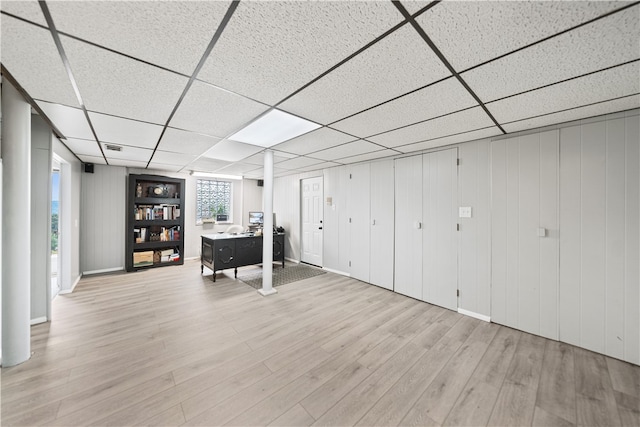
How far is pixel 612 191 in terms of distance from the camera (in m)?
2.28

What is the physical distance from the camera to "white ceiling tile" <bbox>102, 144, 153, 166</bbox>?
3801 millimetres

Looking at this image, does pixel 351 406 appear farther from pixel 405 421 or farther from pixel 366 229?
pixel 366 229

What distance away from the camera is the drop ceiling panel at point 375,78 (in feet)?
4.52

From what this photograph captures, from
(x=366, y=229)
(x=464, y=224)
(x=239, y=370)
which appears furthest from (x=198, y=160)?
(x=464, y=224)

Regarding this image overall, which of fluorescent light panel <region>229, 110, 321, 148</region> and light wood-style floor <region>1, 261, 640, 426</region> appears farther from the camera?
fluorescent light panel <region>229, 110, 321, 148</region>

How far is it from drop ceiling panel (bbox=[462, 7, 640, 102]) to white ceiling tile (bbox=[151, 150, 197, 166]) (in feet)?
14.6

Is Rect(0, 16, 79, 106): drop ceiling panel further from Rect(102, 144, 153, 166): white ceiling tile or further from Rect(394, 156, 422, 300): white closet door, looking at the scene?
Rect(394, 156, 422, 300): white closet door

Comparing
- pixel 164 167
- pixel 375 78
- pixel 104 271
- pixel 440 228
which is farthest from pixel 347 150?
pixel 104 271

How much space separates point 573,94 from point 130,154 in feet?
19.6

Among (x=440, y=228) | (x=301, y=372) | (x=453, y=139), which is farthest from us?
(x=440, y=228)

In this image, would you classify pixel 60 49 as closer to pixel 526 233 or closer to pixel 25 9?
pixel 25 9

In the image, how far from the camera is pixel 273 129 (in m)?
2.84

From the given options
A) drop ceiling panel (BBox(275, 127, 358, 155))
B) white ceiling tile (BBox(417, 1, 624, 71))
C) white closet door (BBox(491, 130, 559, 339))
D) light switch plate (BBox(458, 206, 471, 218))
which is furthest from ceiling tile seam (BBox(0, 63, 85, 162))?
white closet door (BBox(491, 130, 559, 339))

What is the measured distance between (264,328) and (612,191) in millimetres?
3961
